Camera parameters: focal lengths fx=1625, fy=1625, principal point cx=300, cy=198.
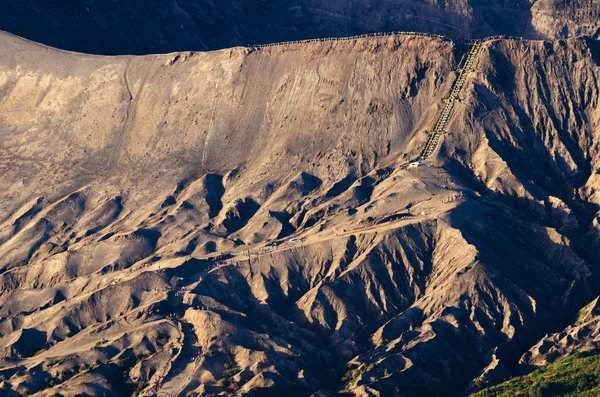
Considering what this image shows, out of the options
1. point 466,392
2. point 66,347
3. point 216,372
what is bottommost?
point 466,392

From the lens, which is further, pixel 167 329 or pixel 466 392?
pixel 167 329

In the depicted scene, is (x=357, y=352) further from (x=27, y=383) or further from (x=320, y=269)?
(x=27, y=383)

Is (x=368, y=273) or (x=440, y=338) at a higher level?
(x=368, y=273)

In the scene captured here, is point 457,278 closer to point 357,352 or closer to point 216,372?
point 357,352

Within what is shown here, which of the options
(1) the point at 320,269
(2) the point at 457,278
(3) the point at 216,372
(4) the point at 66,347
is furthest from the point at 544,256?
(4) the point at 66,347

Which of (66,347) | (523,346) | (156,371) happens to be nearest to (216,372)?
(156,371)

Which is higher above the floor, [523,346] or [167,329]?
[167,329]
